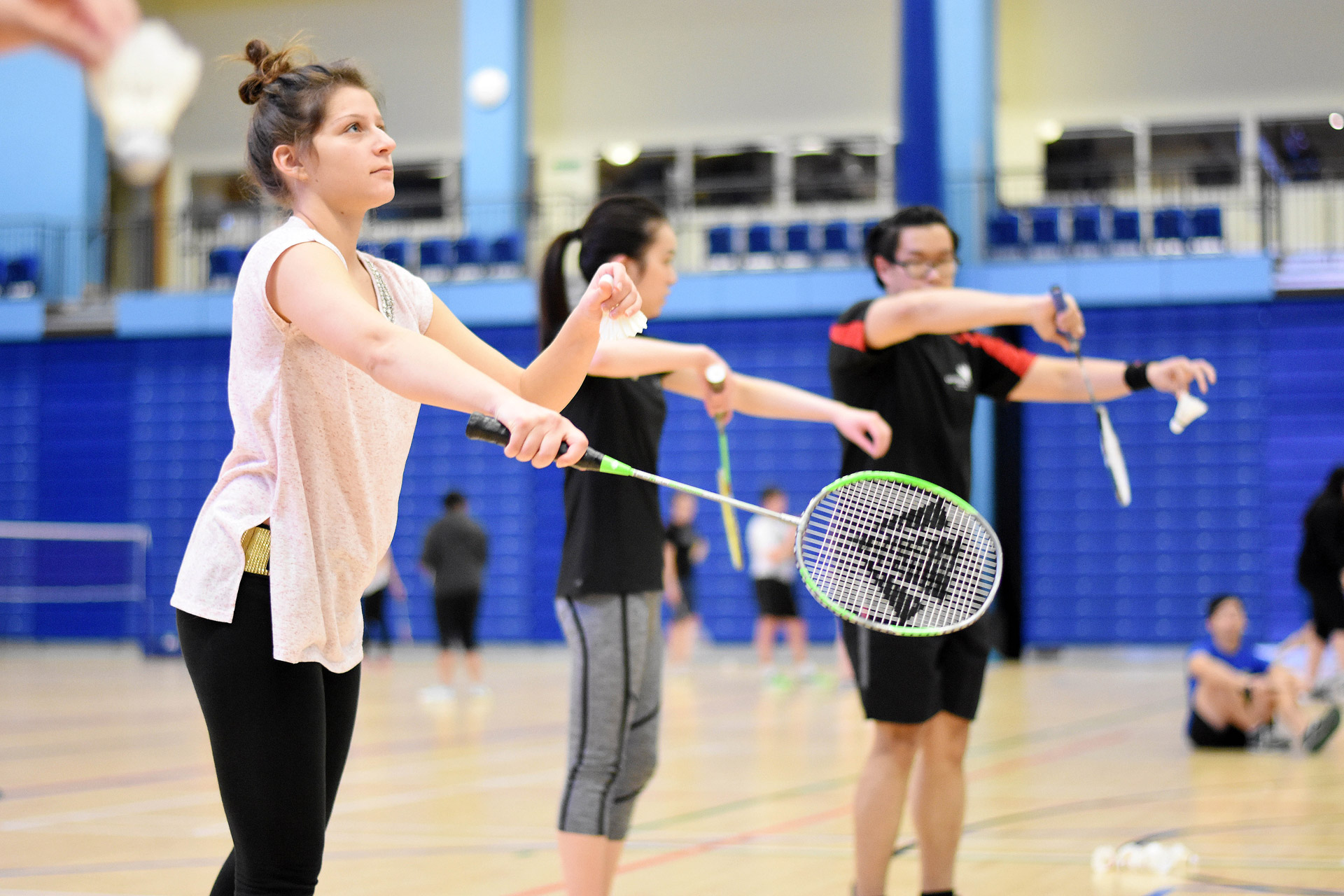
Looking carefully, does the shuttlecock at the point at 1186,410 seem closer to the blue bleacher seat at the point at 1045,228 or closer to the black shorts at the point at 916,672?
the black shorts at the point at 916,672

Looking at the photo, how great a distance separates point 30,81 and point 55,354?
12.8 feet

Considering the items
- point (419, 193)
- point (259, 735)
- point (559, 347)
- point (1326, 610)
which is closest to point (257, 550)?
point (259, 735)

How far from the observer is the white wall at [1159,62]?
60.1 ft

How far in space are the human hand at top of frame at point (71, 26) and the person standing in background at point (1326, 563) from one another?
11368 mm

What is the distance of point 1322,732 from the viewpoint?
854 cm

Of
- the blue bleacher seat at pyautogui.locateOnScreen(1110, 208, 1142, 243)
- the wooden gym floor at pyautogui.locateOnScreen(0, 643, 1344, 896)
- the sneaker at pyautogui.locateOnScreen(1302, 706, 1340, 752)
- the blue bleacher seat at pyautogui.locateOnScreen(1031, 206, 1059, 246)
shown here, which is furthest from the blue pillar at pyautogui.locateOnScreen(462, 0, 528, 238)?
the sneaker at pyautogui.locateOnScreen(1302, 706, 1340, 752)

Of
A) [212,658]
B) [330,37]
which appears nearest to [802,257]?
[330,37]

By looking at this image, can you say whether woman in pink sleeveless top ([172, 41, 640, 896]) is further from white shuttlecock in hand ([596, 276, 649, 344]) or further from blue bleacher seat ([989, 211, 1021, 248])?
blue bleacher seat ([989, 211, 1021, 248])

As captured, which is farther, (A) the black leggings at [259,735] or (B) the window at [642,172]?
(B) the window at [642,172]

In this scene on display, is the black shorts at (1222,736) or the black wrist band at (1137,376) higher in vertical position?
the black wrist band at (1137,376)

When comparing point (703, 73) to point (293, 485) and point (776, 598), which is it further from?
point (293, 485)

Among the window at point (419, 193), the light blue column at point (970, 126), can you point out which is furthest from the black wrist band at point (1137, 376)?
the window at point (419, 193)

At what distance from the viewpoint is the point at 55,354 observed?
1983cm

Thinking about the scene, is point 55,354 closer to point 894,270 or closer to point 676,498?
point 676,498
